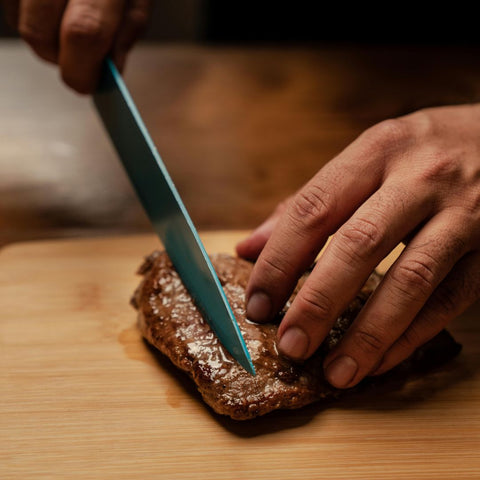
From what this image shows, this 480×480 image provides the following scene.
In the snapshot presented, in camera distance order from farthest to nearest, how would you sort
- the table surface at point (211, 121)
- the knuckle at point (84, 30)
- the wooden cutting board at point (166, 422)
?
the table surface at point (211, 121) < the knuckle at point (84, 30) < the wooden cutting board at point (166, 422)

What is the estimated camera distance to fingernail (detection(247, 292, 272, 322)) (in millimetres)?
1287

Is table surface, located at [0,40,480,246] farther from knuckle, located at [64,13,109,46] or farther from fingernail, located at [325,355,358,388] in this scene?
fingernail, located at [325,355,358,388]

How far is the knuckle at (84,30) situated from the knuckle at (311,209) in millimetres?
808

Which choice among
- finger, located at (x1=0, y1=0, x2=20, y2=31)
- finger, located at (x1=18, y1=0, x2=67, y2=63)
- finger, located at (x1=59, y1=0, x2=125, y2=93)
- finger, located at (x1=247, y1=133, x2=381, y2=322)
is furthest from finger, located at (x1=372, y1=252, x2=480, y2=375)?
finger, located at (x1=0, y1=0, x2=20, y2=31)

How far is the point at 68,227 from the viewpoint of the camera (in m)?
1.92

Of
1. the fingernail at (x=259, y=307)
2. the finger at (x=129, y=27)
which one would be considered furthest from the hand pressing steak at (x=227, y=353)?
the finger at (x=129, y=27)

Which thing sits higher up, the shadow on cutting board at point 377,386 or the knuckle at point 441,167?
the knuckle at point 441,167

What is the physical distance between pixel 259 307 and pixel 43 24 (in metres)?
1.07

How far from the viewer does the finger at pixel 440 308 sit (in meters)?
1.25

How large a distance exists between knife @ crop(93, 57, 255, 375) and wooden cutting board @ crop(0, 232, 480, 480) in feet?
0.53

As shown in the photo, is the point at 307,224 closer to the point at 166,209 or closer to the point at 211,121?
the point at 166,209

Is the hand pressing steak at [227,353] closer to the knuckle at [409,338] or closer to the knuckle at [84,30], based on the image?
the knuckle at [409,338]

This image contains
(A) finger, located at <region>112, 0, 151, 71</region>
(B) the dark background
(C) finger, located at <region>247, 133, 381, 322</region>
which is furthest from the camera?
(B) the dark background

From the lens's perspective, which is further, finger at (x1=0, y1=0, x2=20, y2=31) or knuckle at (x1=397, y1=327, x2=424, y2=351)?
finger at (x1=0, y1=0, x2=20, y2=31)
